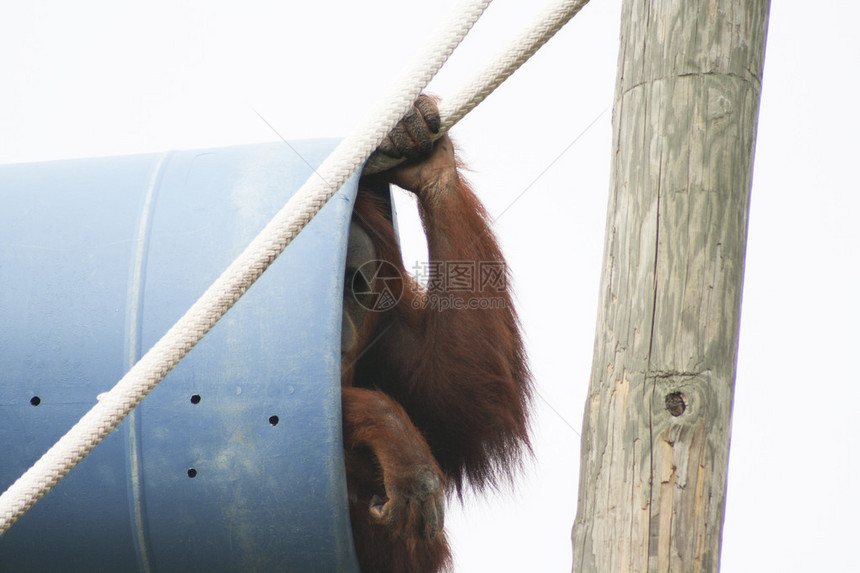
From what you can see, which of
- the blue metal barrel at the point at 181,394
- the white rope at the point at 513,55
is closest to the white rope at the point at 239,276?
the white rope at the point at 513,55

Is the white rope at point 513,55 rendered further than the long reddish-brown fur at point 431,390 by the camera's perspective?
No

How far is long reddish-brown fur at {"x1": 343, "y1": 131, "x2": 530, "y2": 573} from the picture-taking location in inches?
84.2

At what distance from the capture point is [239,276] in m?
1.69

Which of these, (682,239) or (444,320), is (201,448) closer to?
(444,320)

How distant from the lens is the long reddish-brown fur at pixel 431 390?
7.02ft

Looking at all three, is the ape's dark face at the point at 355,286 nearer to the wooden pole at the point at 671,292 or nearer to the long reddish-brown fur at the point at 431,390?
the long reddish-brown fur at the point at 431,390

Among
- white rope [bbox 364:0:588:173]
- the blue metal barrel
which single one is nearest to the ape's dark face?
the blue metal barrel

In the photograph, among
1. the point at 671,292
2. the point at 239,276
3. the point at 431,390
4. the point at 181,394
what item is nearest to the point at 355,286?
the point at 431,390

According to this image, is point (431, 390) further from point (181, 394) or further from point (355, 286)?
point (181, 394)

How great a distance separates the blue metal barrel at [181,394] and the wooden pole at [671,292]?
637 mm

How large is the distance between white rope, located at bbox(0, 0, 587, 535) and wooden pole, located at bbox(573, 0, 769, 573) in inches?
14.7

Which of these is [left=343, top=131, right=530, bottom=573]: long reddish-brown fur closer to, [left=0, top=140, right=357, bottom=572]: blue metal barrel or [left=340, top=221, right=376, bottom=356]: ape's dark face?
[left=340, top=221, right=376, bottom=356]: ape's dark face

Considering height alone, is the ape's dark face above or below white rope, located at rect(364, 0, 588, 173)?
below

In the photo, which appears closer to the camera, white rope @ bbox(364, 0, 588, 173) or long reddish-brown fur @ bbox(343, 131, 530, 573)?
white rope @ bbox(364, 0, 588, 173)
